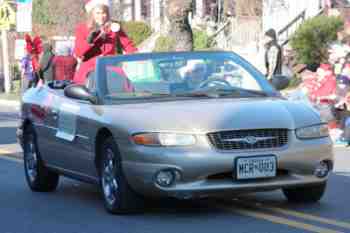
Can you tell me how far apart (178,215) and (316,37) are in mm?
23006

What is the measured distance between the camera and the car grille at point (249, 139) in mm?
8695

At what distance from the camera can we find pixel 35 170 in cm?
1135

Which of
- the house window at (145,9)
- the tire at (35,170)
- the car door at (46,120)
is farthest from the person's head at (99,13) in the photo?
the house window at (145,9)

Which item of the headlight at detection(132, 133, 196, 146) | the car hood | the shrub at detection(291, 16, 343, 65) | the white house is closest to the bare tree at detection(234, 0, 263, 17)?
the white house

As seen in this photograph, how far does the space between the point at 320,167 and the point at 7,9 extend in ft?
97.1

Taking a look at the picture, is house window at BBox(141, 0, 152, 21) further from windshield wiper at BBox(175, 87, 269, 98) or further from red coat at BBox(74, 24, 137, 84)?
windshield wiper at BBox(175, 87, 269, 98)

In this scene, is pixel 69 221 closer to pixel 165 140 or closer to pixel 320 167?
pixel 165 140

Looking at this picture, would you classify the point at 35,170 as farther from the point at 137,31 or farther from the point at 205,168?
the point at 137,31

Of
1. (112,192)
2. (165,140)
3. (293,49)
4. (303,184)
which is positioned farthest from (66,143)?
(293,49)

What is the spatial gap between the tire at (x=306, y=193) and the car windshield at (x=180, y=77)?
951 millimetres

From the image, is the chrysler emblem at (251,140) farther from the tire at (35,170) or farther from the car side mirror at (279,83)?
the tire at (35,170)

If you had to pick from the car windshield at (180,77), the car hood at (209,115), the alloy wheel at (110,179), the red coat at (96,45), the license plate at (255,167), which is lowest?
the alloy wheel at (110,179)

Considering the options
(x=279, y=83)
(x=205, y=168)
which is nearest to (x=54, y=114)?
(x=279, y=83)

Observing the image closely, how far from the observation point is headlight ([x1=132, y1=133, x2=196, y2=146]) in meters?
8.64
